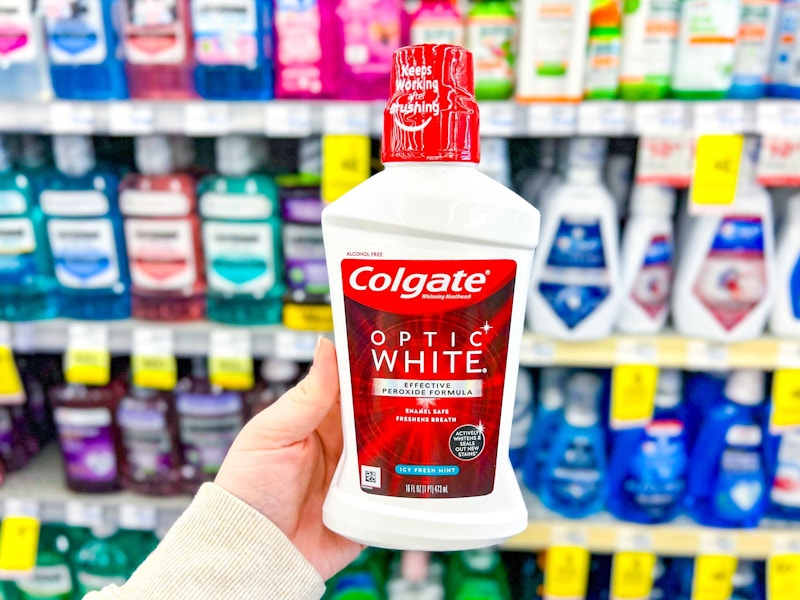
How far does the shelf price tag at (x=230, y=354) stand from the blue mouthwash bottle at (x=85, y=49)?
525 mm

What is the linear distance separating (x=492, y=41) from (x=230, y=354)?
2.63 feet

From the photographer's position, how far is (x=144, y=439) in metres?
1.42

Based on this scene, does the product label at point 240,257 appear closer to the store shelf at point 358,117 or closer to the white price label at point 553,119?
the store shelf at point 358,117

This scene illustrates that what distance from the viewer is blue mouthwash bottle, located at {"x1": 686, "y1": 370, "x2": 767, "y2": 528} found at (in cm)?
132

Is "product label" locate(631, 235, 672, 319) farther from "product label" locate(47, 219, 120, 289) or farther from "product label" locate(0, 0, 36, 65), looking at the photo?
"product label" locate(0, 0, 36, 65)

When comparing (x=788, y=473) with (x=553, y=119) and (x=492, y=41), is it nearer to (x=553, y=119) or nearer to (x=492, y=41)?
(x=553, y=119)

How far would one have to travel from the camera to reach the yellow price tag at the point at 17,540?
142 cm

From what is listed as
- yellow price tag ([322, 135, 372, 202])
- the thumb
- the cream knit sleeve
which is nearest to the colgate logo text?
the thumb

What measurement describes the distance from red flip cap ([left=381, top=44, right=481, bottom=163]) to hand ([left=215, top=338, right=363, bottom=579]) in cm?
25

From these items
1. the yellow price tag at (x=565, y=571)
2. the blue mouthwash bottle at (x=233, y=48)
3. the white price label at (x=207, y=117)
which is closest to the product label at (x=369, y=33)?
the blue mouthwash bottle at (x=233, y=48)

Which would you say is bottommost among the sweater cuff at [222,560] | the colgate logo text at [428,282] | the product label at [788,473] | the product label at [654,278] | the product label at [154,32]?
the product label at [788,473]

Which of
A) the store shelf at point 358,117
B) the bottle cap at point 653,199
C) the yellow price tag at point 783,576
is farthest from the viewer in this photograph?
the yellow price tag at point 783,576

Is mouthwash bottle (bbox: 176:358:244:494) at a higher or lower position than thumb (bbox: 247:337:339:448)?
lower

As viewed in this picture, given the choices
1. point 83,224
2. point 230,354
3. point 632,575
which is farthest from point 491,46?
point 632,575
